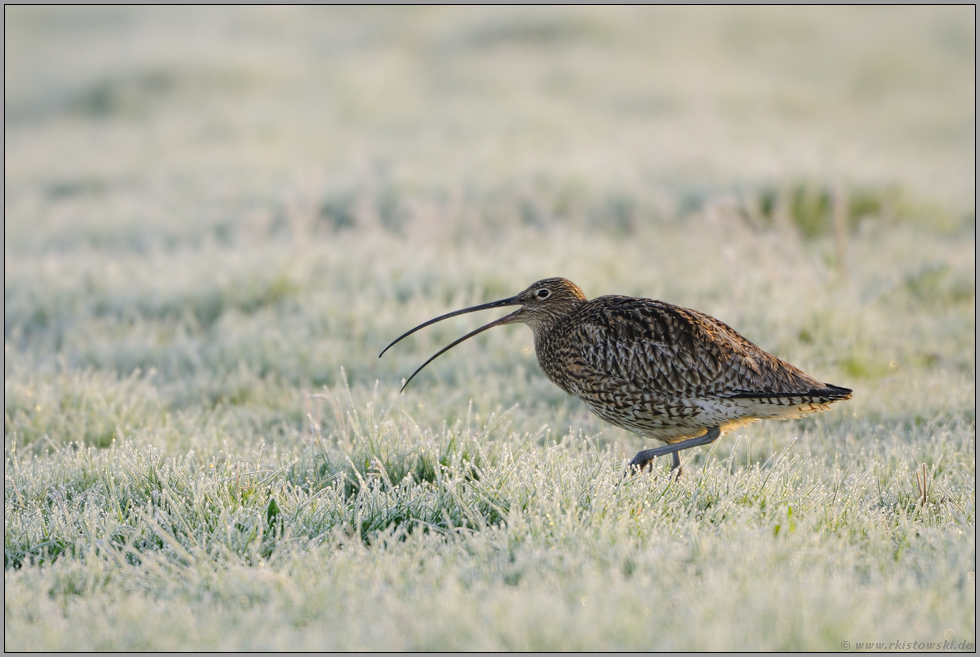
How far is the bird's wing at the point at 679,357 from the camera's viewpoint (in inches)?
168

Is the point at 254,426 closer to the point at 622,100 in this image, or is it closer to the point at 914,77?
the point at 622,100

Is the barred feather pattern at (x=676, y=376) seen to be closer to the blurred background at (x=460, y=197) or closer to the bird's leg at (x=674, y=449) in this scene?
the bird's leg at (x=674, y=449)

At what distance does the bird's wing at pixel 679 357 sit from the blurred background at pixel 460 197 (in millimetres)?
1136

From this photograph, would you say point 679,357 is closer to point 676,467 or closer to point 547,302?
point 676,467

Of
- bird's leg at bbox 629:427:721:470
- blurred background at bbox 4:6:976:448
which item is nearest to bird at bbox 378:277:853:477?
bird's leg at bbox 629:427:721:470

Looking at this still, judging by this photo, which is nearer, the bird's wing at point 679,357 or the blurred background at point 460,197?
the bird's wing at point 679,357

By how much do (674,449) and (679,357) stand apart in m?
0.43

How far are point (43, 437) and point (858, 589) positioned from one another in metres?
4.28

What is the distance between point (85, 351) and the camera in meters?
6.55

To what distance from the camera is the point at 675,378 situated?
4.29 m

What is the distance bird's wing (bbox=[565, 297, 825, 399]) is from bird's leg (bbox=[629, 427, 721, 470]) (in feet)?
0.74

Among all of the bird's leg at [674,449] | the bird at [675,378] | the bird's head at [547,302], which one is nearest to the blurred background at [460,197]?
the bird's head at [547,302]

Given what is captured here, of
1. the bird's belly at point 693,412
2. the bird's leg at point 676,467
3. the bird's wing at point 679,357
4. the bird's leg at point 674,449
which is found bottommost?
the bird's leg at point 676,467

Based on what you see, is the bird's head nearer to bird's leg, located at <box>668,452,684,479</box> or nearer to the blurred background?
the blurred background
